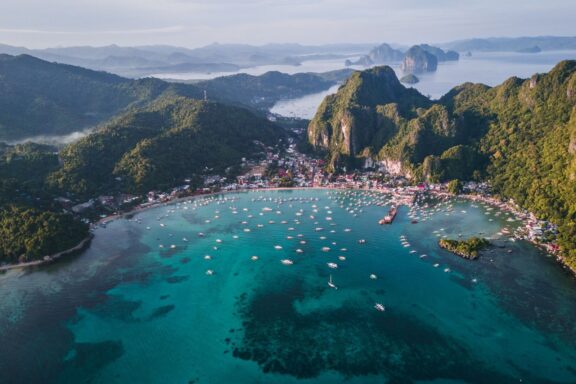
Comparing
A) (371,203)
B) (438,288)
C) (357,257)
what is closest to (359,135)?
(371,203)

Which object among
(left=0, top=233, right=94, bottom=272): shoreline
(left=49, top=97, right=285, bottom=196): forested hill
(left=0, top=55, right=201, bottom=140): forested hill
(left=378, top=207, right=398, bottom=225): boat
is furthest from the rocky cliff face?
(left=0, top=55, right=201, bottom=140): forested hill

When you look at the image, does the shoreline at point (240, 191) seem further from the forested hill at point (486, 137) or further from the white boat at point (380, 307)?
the white boat at point (380, 307)

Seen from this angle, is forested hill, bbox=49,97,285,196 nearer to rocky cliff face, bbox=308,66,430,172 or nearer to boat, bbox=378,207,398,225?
rocky cliff face, bbox=308,66,430,172

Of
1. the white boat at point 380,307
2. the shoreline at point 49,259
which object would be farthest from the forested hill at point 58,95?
the white boat at point 380,307

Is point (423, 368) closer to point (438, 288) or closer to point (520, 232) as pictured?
point (438, 288)

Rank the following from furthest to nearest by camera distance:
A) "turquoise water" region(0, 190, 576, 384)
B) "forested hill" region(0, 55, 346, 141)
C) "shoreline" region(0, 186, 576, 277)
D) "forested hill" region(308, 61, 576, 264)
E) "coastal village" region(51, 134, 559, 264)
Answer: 1. "forested hill" region(0, 55, 346, 141)
2. "forested hill" region(308, 61, 576, 264)
3. "coastal village" region(51, 134, 559, 264)
4. "shoreline" region(0, 186, 576, 277)
5. "turquoise water" region(0, 190, 576, 384)

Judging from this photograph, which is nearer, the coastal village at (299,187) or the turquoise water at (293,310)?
the turquoise water at (293,310)
